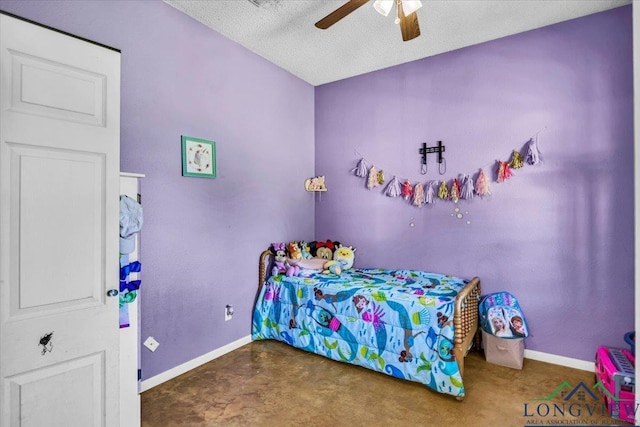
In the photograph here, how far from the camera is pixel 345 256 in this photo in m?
3.52

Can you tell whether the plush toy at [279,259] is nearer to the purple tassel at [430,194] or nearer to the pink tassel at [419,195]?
the pink tassel at [419,195]

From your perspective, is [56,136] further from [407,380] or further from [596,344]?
[596,344]

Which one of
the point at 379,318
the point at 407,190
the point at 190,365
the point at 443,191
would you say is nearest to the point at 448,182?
the point at 443,191

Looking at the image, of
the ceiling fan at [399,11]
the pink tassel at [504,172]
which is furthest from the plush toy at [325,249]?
the ceiling fan at [399,11]

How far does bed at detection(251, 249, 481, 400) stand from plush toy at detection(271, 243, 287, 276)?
0.06 m

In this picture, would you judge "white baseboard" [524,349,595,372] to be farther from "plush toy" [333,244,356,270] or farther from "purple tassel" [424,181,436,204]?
"plush toy" [333,244,356,270]

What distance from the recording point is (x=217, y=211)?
2838 millimetres

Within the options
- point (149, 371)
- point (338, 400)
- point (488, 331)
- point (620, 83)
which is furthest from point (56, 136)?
point (620, 83)

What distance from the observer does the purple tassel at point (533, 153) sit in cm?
272

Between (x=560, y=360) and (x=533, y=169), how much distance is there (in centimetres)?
157

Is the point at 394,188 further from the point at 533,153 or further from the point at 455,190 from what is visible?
the point at 533,153

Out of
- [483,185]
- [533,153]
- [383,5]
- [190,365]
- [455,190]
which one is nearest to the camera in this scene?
[383,5]

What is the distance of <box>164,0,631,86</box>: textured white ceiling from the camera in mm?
2441

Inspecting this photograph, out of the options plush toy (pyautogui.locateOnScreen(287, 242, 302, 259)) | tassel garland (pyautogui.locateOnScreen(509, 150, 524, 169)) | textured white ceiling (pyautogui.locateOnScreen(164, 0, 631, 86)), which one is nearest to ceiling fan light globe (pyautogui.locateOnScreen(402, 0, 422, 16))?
textured white ceiling (pyautogui.locateOnScreen(164, 0, 631, 86))
